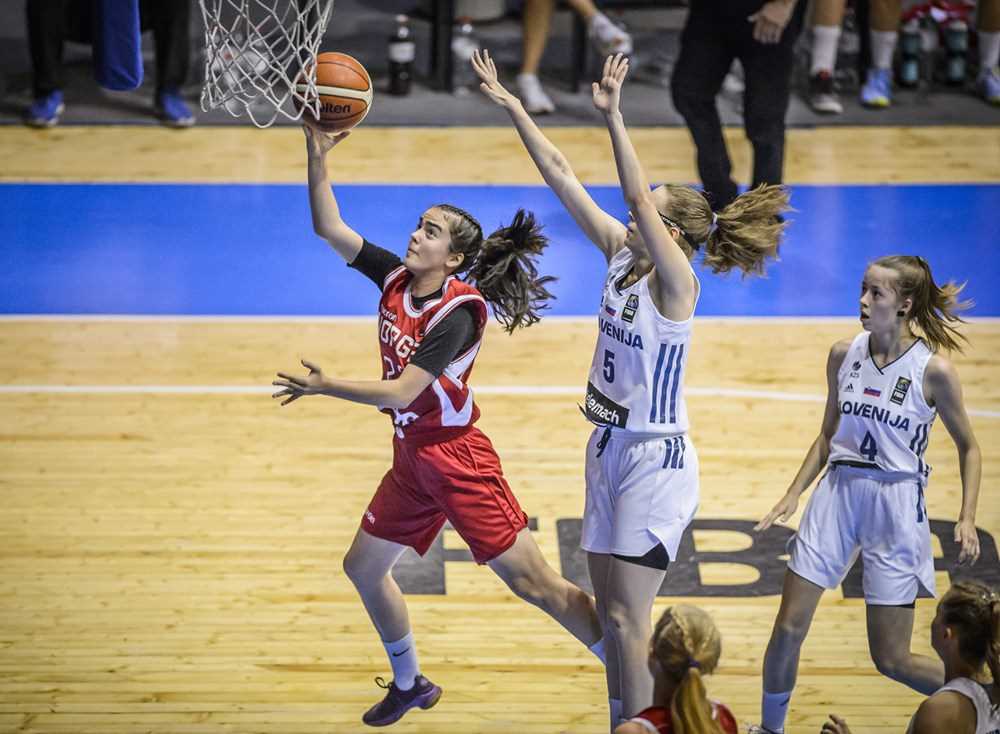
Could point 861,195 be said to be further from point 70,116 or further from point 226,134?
point 70,116

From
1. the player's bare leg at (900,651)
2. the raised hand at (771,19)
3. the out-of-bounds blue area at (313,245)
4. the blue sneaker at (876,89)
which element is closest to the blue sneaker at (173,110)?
the out-of-bounds blue area at (313,245)

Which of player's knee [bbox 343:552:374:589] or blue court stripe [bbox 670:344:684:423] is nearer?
blue court stripe [bbox 670:344:684:423]

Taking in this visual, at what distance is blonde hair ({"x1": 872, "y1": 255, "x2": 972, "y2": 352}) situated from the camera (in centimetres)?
499

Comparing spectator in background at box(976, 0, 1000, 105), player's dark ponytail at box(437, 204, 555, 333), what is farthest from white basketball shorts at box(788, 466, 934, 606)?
spectator in background at box(976, 0, 1000, 105)

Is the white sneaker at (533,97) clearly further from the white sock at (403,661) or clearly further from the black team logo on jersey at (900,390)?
the black team logo on jersey at (900,390)

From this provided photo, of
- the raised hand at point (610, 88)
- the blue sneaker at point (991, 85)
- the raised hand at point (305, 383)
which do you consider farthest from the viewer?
the blue sneaker at point (991, 85)

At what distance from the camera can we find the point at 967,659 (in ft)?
13.3

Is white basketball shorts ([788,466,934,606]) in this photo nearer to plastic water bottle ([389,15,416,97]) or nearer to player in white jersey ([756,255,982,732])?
player in white jersey ([756,255,982,732])

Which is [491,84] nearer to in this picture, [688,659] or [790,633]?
[790,633]

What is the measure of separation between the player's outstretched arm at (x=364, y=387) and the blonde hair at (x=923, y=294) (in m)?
1.61

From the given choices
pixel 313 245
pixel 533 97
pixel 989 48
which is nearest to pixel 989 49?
pixel 989 48

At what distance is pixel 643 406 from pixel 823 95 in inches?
337

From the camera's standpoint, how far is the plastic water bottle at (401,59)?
12.8 metres

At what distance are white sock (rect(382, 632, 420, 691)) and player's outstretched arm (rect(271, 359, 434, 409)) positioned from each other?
3.45 feet
